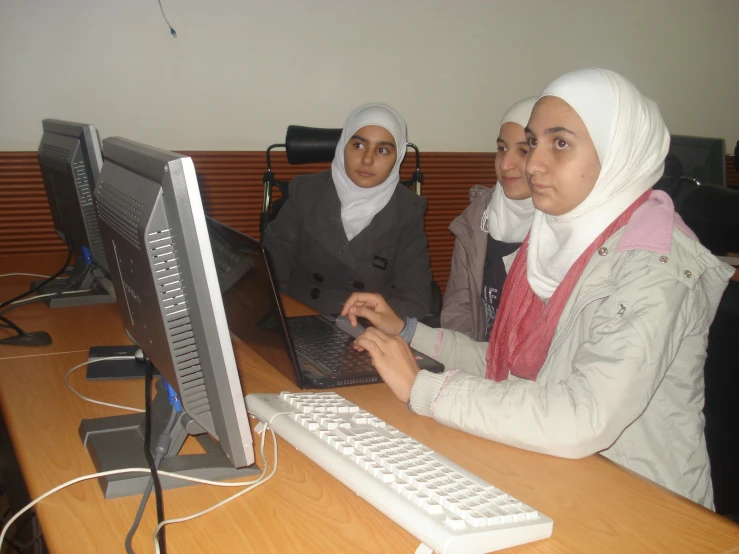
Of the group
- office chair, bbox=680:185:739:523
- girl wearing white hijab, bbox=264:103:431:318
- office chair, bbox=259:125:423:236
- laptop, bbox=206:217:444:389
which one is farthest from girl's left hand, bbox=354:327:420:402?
office chair, bbox=259:125:423:236

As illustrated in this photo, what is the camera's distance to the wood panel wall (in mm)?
2818

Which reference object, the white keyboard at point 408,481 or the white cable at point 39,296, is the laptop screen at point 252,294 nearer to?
the white keyboard at point 408,481

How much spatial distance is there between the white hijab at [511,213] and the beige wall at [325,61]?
136cm

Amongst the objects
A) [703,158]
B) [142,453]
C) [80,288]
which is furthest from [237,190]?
[142,453]

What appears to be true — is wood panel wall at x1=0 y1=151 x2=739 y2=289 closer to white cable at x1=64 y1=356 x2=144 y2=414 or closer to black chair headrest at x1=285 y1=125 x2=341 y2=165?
black chair headrest at x1=285 y1=125 x2=341 y2=165

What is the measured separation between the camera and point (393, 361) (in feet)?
4.07

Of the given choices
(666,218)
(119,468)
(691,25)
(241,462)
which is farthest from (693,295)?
(691,25)

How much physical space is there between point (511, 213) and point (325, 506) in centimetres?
134

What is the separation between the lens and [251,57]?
305cm

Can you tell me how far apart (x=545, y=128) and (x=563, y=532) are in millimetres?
765

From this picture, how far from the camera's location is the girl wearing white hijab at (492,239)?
2057 mm

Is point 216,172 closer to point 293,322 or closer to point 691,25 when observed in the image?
point 293,322

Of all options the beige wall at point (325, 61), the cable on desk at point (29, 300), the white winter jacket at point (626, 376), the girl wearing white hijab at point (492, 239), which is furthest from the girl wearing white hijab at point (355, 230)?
the white winter jacket at point (626, 376)

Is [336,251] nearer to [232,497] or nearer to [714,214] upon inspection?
[714,214]
